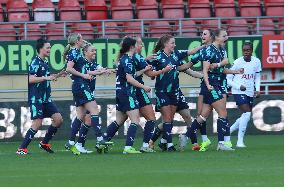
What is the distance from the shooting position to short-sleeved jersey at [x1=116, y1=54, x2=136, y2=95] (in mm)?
18203

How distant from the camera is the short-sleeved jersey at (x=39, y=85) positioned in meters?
18.6

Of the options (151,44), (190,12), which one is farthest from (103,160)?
(190,12)

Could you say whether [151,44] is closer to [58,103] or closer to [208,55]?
[58,103]

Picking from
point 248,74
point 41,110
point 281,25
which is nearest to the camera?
point 41,110

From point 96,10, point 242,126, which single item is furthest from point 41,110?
point 96,10

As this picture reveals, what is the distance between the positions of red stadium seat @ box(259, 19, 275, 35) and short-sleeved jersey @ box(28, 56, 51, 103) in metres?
10.4

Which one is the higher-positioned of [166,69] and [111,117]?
[166,69]

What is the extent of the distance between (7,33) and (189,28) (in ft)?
15.1

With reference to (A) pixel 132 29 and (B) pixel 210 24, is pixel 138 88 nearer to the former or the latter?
(A) pixel 132 29

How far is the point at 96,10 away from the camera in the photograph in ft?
96.8

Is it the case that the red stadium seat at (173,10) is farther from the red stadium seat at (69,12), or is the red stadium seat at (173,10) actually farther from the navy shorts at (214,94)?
the navy shorts at (214,94)

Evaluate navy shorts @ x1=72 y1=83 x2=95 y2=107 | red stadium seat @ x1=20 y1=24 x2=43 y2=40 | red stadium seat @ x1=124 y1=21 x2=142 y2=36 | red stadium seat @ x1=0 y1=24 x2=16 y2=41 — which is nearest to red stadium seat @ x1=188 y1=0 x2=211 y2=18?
red stadium seat @ x1=124 y1=21 x2=142 y2=36

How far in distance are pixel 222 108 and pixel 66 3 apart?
11.7 meters

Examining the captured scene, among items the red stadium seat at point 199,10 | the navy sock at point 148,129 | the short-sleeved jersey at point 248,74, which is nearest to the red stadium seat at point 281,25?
the red stadium seat at point 199,10
